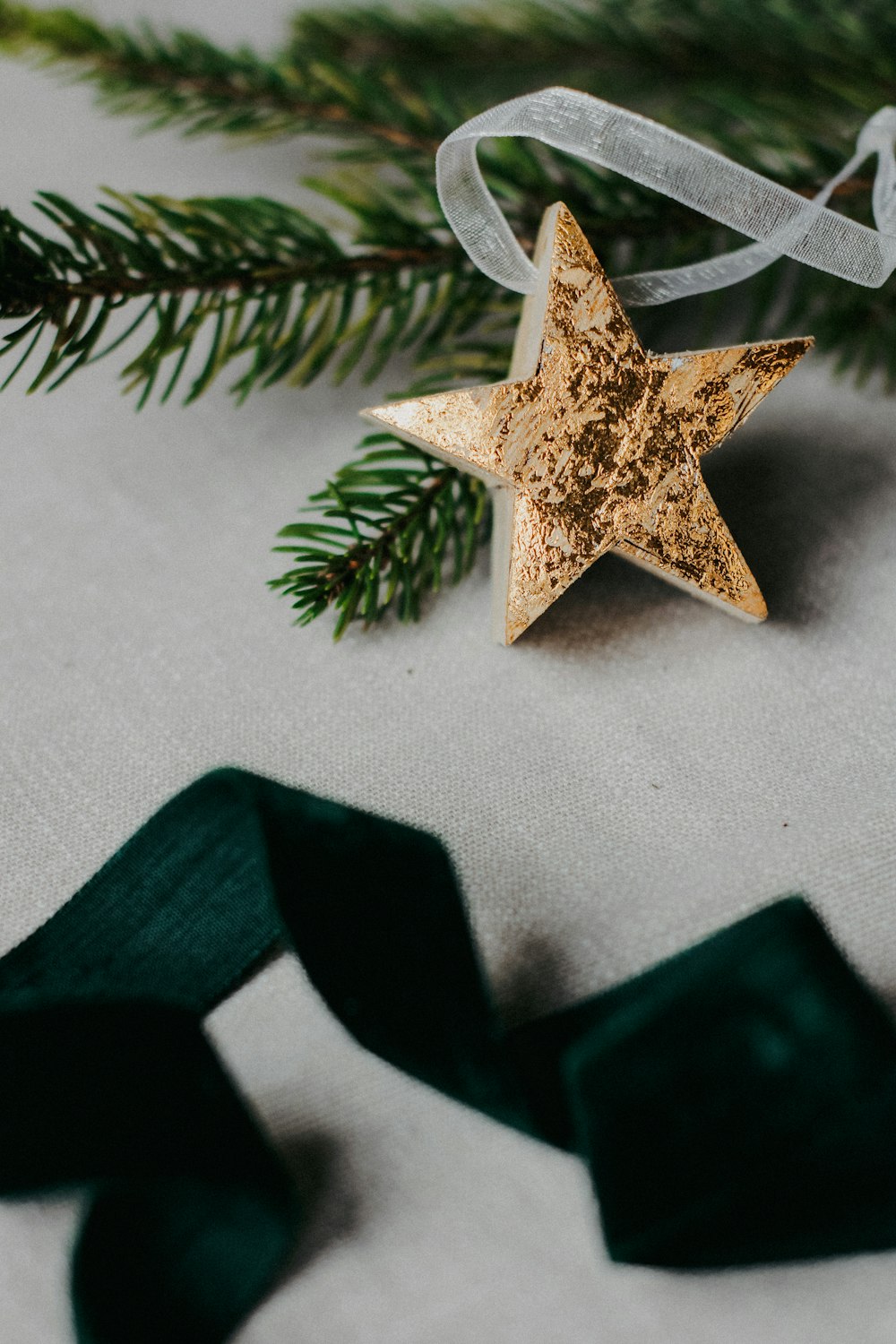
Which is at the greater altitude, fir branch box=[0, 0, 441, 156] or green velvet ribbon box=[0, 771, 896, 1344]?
fir branch box=[0, 0, 441, 156]

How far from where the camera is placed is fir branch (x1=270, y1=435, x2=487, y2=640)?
0.42 meters

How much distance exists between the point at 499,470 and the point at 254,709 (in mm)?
152

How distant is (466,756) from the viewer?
17.3 inches

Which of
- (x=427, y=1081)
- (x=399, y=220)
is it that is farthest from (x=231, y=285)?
(x=427, y=1081)

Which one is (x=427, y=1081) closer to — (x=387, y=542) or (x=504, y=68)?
(x=387, y=542)

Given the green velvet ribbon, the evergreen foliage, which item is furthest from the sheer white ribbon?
the green velvet ribbon

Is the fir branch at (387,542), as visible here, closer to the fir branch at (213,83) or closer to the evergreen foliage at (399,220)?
the evergreen foliage at (399,220)

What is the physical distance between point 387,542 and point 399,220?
0.51 ft

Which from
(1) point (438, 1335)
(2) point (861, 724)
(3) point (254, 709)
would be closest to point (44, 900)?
(3) point (254, 709)

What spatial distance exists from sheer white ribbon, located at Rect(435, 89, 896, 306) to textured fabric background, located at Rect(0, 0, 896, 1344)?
0.31ft

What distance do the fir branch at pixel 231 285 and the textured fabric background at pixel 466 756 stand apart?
4 cm

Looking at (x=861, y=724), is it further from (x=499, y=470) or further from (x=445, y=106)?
(x=445, y=106)

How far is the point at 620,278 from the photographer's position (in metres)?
0.43

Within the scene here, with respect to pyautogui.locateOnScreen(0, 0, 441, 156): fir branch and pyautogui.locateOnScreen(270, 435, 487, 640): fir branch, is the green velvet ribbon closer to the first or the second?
pyautogui.locateOnScreen(270, 435, 487, 640): fir branch
